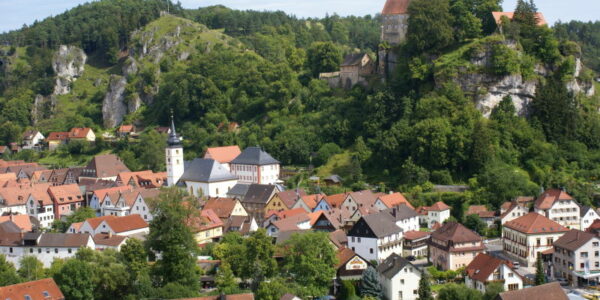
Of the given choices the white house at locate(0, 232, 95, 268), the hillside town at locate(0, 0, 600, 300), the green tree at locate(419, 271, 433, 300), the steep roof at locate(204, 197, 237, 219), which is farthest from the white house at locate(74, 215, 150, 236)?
the green tree at locate(419, 271, 433, 300)

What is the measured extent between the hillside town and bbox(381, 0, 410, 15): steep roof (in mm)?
10819

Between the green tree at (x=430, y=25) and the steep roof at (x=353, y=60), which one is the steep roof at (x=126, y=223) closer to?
the green tree at (x=430, y=25)

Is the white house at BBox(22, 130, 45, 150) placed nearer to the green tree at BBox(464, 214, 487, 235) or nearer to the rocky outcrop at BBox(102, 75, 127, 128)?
the rocky outcrop at BBox(102, 75, 127, 128)

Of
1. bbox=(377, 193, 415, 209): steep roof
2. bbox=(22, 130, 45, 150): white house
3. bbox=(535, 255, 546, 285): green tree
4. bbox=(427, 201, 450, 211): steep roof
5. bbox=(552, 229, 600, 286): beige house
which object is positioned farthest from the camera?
bbox=(22, 130, 45, 150): white house

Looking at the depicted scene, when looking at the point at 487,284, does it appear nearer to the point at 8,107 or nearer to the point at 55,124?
the point at 55,124

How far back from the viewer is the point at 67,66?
12544 cm

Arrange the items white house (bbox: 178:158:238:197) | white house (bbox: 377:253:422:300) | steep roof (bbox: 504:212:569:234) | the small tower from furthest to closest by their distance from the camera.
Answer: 1. the small tower
2. white house (bbox: 178:158:238:197)
3. steep roof (bbox: 504:212:569:234)
4. white house (bbox: 377:253:422:300)

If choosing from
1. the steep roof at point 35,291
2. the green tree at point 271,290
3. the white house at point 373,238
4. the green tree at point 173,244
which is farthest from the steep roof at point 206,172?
the steep roof at point 35,291

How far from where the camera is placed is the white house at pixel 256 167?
74062 millimetres

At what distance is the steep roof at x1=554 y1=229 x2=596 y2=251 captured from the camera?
1880 inches

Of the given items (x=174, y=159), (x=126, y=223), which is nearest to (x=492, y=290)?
(x=126, y=223)

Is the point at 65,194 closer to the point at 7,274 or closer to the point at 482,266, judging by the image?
the point at 7,274

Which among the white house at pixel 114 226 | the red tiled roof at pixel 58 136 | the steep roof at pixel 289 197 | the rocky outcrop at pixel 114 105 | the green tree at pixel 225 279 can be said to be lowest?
the green tree at pixel 225 279

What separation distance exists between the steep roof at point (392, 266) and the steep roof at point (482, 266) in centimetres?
319
